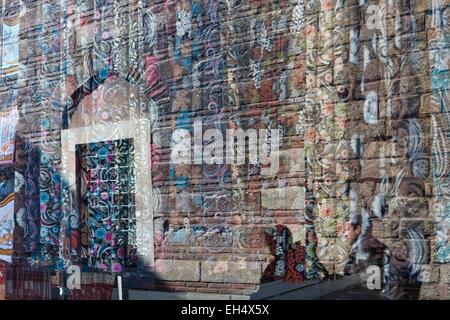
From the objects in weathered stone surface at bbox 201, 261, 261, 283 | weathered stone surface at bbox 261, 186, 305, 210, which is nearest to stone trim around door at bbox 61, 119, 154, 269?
weathered stone surface at bbox 201, 261, 261, 283

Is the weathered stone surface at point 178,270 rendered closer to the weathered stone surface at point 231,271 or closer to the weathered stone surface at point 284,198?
the weathered stone surface at point 231,271

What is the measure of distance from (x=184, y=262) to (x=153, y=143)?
3.38ft

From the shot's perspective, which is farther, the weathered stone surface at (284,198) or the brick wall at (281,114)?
→ the weathered stone surface at (284,198)

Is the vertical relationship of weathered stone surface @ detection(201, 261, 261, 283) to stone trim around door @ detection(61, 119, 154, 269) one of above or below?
below

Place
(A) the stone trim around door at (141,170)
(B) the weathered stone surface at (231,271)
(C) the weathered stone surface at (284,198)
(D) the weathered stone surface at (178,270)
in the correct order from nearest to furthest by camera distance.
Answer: (C) the weathered stone surface at (284,198)
(B) the weathered stone surface at (231,271)
(D) the weathered stone surface at (178,270)
(A) the stone trim around door at (141,170)

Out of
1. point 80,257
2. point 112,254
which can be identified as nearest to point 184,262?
point 112,254

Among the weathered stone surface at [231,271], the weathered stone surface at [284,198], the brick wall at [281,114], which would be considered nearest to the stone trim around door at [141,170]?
the brick wall at [281,114]

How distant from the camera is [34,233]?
18.2 feet

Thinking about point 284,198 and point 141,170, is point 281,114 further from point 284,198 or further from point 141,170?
point 141,170

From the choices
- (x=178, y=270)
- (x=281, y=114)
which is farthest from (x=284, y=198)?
(x=178, y=270)

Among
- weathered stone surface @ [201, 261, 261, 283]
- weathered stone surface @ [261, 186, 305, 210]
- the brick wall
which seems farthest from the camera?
weathered stone surface @ [201, 261, 261, 283]

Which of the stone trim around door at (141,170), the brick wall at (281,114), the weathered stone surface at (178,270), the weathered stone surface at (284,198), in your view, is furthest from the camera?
the stone trim around door at (141,170)

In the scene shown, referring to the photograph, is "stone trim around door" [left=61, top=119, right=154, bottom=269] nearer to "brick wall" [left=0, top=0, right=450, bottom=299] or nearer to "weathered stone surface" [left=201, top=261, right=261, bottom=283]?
"brick wall" [left=0, top=0, right=450, bottom=299]

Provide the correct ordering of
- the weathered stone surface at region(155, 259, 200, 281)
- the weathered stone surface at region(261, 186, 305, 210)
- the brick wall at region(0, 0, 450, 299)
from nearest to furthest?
the brick wall at region(0, 0, 450, 299), the weathered stone surface at region(261, 186, 305, 210), the weathered stone surface at region(155, 259, 200, 281)
